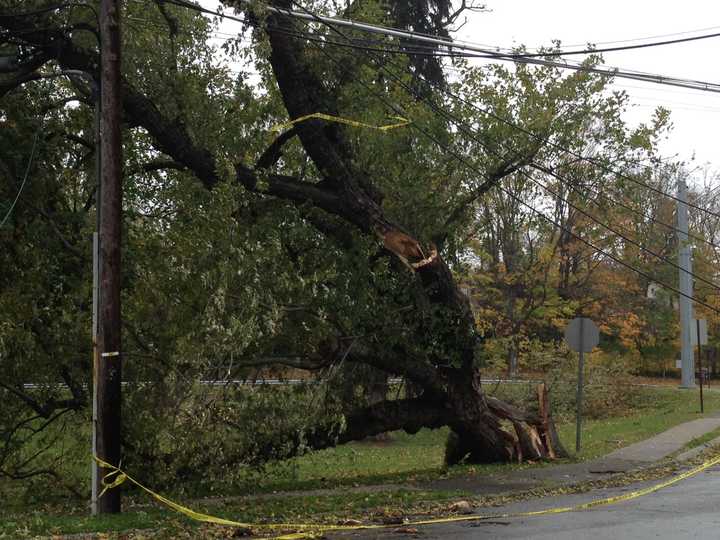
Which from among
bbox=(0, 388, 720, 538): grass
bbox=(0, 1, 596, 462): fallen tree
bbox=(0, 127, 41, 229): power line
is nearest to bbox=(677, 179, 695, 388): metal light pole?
bbox=(0, 388, 720, 538): grass

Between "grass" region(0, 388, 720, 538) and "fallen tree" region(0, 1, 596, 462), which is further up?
"fallen tree" region(0, 1, 596, 462)

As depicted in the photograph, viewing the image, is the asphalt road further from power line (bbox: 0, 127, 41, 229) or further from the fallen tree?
power line (bbox: 0, 127, 41, 229)

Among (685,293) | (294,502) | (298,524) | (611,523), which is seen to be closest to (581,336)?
(294,502)

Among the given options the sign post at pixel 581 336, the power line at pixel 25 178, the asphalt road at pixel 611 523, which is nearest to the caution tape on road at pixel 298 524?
the asphalt road at pixel 611 523

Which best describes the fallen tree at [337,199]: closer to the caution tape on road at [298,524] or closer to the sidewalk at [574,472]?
the sidewalk at [574,472]

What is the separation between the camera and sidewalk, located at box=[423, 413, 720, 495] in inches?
A: 510

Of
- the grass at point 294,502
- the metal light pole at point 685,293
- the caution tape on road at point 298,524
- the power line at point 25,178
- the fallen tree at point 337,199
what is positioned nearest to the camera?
the grass at point 294,502

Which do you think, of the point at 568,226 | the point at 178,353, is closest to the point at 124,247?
the point at 178,353

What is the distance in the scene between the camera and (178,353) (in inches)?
410

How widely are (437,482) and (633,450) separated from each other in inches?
234

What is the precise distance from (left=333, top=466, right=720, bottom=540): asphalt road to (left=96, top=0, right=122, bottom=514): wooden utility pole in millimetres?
2759

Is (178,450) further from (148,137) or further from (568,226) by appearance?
(568,226)

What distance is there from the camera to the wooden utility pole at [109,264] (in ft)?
31.7

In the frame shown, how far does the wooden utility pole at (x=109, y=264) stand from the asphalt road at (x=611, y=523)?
2759 mm
